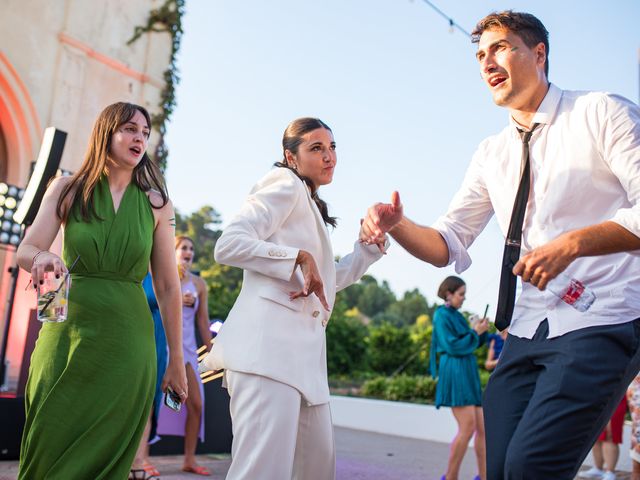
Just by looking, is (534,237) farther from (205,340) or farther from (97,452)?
(205,340)

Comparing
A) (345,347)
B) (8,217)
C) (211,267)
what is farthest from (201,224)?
(8,217)

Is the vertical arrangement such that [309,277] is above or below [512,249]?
below

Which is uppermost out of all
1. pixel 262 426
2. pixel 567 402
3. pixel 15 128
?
pixel 15 128

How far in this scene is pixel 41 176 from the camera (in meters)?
5.38

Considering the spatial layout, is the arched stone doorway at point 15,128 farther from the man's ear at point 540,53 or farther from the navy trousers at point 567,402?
the navy trousers at point 567,402

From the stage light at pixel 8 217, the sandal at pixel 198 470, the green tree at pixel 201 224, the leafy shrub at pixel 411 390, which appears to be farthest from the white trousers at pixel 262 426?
the green tree at pixel 201 224

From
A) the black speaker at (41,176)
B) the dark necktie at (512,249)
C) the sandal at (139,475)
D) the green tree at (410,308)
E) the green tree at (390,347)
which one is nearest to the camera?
the dark necktie at (512,249)

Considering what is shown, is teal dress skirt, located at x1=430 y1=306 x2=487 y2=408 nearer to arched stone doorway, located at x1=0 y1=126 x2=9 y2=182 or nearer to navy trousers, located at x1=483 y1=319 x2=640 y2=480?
navy trousers, located at x1=483 y1=319 x2=640 y2=480

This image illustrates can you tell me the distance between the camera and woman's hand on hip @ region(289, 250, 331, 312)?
2492mm

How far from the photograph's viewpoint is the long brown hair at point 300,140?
307 cm

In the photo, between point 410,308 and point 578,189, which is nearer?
point 578,189

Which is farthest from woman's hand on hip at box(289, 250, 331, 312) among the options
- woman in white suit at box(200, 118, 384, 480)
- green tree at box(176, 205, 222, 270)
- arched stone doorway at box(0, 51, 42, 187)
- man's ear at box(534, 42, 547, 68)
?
green tree at box(176, 205, 222, 270)

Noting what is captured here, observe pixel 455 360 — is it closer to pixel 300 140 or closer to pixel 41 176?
pixel 300 140

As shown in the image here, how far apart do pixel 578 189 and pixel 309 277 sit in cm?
99
